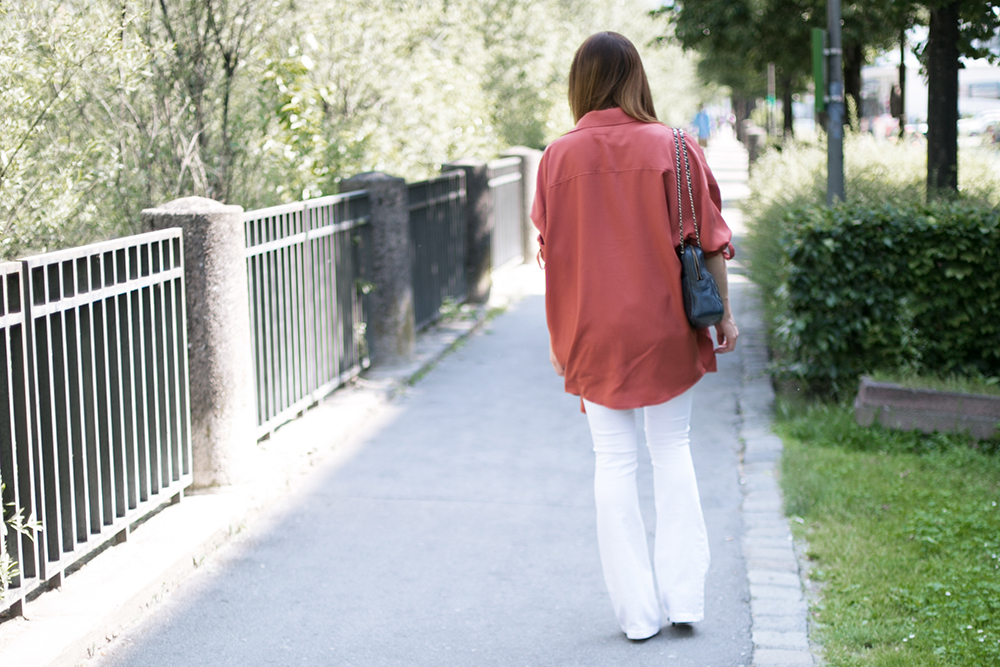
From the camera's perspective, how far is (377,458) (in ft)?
21.2

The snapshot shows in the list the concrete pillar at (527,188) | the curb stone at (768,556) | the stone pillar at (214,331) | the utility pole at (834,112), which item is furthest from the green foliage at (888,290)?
the concrete pillar at (527,188)

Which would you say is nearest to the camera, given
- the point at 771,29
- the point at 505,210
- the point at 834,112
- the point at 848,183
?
the point at 834,112

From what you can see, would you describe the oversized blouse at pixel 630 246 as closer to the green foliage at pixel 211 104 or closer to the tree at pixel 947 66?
the green foliage at pixel 211 104

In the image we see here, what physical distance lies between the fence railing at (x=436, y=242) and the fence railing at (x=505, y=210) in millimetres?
1201

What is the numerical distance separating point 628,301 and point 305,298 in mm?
3683

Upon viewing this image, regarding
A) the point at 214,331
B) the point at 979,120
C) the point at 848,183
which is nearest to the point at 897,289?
the point at 848,183

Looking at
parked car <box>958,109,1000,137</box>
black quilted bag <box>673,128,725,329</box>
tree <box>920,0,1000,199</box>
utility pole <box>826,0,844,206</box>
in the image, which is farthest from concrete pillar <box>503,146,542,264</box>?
parked car <box>958,109,1000,137</box>

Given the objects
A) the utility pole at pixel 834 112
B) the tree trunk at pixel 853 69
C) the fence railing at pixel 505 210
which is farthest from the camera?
the tree trunk at pixel 853 69

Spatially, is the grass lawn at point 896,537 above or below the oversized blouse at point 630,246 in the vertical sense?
below

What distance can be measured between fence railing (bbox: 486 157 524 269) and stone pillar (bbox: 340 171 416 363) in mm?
3813

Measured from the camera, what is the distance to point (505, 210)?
13602 millimetres

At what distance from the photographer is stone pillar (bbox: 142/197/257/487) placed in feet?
17.6

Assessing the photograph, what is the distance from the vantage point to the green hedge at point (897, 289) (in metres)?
6.46

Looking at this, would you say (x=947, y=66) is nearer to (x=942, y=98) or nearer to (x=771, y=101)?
(x=942, y=98)
